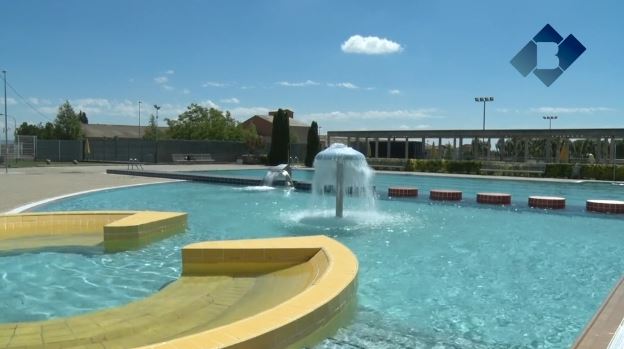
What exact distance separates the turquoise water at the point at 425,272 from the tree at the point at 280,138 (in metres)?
24.2

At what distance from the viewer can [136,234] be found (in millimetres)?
8672

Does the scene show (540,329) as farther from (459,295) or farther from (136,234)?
(136,234)

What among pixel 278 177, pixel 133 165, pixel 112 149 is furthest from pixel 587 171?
pixel 112 149

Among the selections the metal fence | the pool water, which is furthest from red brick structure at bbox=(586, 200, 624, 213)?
the metal fence

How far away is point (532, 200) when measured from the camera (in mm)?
14695

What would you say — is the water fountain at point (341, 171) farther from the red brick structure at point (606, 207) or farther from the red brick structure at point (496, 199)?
the red brick structure at point (606, 207)

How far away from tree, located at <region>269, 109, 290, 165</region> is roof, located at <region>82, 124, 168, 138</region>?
44037 mm

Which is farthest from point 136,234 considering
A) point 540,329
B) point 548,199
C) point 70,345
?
point 548,199

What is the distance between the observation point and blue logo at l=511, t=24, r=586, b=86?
16703mm

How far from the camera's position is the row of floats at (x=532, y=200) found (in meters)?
13.6

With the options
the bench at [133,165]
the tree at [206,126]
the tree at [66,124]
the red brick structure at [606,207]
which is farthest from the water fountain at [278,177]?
the tree at [66,124]

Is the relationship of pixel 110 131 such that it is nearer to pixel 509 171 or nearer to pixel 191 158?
pixel 191 158

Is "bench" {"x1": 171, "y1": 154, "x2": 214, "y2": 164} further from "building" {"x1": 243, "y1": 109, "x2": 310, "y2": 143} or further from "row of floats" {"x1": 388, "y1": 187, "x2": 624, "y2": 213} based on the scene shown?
"building" {"x1": 243, "y1": 109, "x2": 310, "y2": 143}

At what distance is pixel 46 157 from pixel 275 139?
16813 mm
